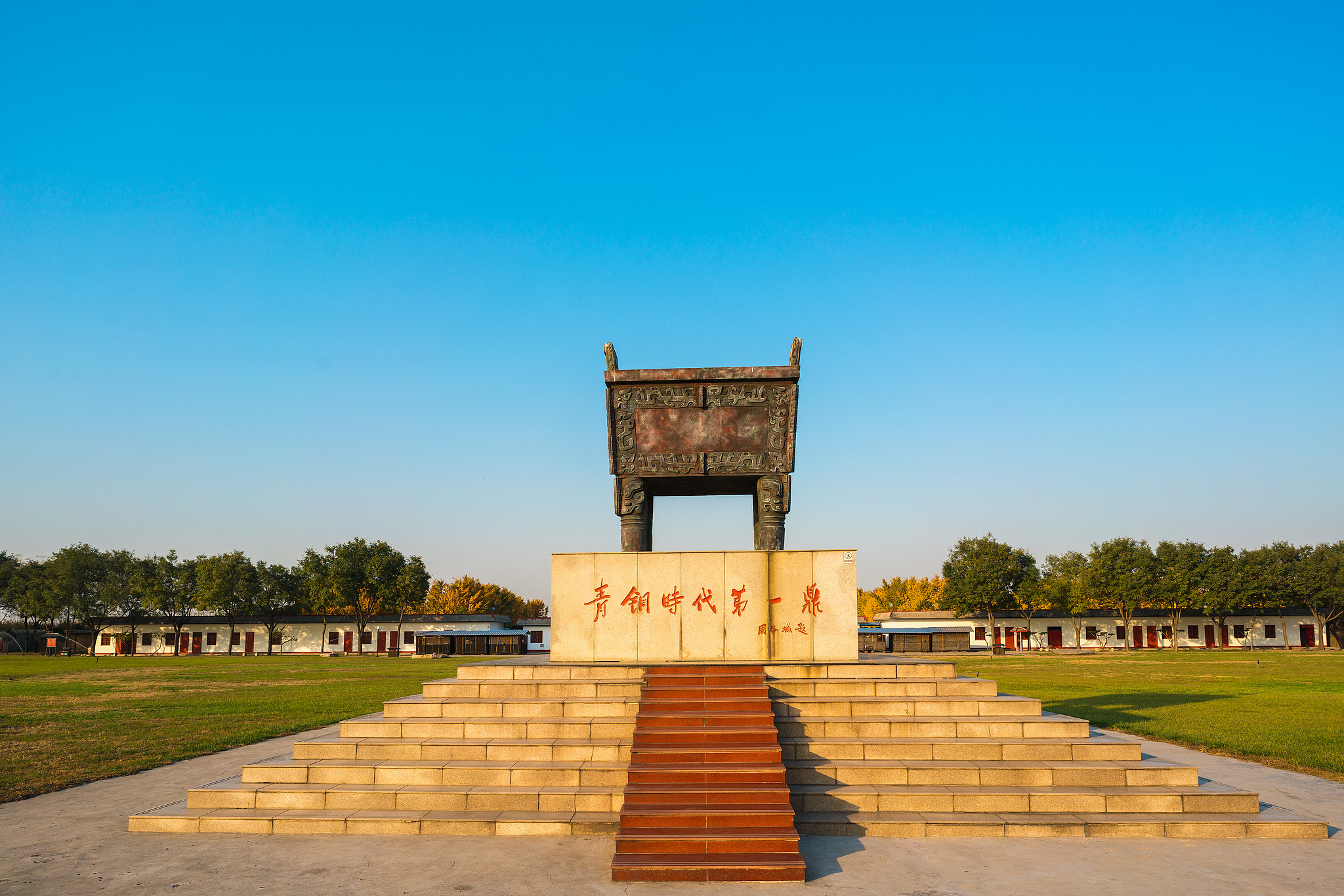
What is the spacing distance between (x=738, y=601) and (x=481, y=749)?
183 inches

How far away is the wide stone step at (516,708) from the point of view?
10688mm

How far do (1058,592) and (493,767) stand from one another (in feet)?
230

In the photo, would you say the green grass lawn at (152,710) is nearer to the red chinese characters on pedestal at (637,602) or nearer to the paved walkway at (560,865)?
the paved walkway at (560,865)

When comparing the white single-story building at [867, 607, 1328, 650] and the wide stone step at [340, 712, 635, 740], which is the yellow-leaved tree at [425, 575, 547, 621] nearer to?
the white single-story building at [867, 607, 1328, 650]

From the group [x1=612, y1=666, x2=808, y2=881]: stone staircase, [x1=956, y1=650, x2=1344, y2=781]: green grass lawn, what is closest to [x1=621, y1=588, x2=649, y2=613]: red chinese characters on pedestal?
[x1=612, y1=666, x2=808, y2=881]: stone staircase

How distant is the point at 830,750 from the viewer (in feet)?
32.1

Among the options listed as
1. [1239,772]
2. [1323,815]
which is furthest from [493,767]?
[1239,772]

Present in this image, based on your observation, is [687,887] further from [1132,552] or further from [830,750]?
[1132,552]

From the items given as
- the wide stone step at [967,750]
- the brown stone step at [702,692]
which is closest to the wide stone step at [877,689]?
the brown stone step at [702,692]

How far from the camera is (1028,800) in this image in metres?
8.95

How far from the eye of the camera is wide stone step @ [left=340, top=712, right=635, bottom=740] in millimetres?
10273

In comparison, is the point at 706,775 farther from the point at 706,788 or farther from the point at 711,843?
the point at 711,843

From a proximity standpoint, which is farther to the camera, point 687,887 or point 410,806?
point 410,806

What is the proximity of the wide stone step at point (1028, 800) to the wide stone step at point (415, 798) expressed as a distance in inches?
95.4
